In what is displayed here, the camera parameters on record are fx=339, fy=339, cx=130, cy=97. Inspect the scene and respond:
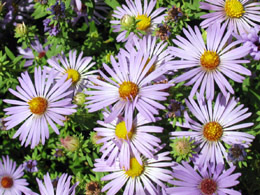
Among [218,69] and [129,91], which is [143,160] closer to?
[129,91]

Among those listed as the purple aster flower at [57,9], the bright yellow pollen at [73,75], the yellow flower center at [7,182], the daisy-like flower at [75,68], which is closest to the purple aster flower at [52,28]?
the purple aster flower at [57,9]

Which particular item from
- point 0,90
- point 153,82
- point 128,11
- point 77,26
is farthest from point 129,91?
point 77,26

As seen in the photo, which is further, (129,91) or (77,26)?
(77,26)

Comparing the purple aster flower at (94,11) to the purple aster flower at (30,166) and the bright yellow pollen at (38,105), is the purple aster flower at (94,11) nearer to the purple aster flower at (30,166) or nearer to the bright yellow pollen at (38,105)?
the bright yellow pollen at (38,105)

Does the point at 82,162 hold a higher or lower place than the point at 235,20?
lower

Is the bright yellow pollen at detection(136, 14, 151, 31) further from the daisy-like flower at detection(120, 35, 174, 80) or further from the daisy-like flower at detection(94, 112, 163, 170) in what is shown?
the daisy-like flower at detection(94, 112, 163, 170)

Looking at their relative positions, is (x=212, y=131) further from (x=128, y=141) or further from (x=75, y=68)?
(x=75, y=68)
